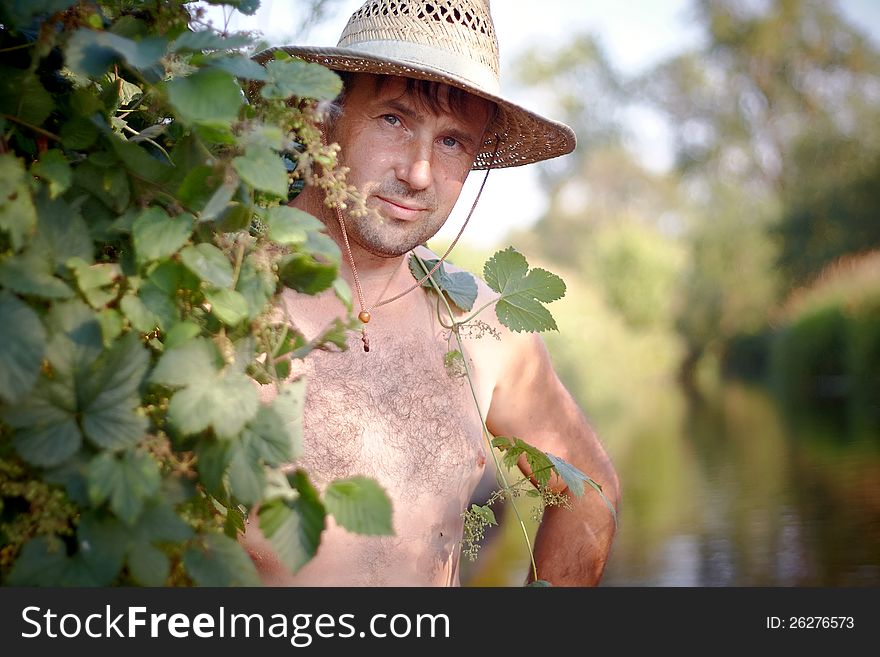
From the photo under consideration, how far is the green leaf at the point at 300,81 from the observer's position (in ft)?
3.04

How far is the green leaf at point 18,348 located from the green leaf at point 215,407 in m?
0.11

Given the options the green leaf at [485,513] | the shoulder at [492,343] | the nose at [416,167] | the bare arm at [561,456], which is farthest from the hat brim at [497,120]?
the green leaf at [485,513]

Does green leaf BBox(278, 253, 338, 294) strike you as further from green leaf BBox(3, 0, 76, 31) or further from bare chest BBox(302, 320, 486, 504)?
bare chest BBox(302, 320, 486, 504)

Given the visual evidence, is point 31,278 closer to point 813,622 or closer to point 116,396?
point 116,396

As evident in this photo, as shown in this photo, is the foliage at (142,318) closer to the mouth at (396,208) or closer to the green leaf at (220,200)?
the green leaf at (220,200)

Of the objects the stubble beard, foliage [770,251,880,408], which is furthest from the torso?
foliage [770,251,880,408]

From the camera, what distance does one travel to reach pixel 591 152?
35.3 m

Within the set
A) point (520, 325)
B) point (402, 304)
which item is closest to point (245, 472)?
point (520, 325)

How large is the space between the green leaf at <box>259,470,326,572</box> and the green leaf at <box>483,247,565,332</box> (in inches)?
26.6

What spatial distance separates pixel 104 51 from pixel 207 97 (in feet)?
0.31

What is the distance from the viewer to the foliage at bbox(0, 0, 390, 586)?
834mm

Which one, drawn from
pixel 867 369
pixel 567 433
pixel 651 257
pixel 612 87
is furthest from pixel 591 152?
pixel 567 433

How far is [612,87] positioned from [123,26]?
113 feet

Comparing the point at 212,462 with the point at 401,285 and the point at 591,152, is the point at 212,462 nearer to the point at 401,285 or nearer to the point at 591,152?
the point at 401,285
